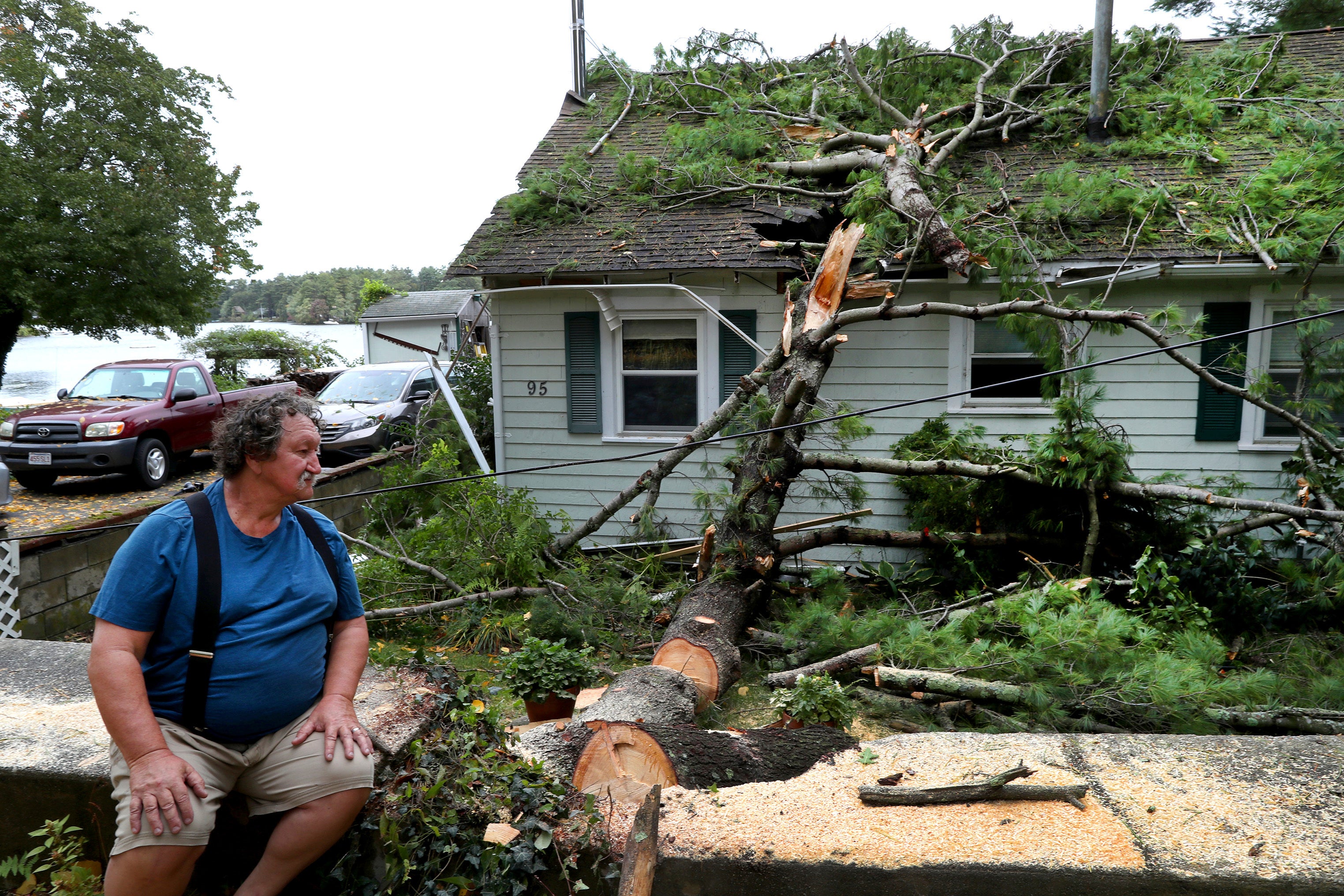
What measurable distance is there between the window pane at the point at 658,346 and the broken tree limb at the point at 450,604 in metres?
3.25

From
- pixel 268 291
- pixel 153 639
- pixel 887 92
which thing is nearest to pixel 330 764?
pixel 153 639

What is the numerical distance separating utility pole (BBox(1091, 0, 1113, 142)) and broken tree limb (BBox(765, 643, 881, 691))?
7218 millimetres

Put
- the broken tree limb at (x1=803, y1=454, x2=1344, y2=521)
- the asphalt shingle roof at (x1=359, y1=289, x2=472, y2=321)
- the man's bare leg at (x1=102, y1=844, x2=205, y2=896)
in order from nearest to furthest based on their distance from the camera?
1. the man's bare leg at (x1=102, y1=844, x2=205, y2=896)
2. the broken tree limb at (x1=803, y1=454, x2=1344, y2=521)
3. the asphalt shingle roof at (x1=359, y1=289, x2=472, y2=321)

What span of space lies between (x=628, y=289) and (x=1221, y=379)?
5772 millimetres

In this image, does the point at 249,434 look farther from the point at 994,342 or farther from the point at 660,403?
the point at 994,342

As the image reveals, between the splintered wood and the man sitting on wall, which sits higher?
the splintered wood

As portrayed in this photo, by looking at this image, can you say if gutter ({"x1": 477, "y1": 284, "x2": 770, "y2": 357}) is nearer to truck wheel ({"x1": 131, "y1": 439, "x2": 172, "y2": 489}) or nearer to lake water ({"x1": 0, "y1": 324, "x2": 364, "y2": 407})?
truck wheel ({"x1": 131, "y1": 439, "x2": 172, "y2": 489})

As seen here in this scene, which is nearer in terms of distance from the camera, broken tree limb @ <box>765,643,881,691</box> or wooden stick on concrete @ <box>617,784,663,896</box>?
wooden stick on concrete @ <box>617,784,663,896</box>

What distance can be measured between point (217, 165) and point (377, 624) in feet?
64.7

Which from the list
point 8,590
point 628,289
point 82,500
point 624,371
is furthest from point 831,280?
point 82,500

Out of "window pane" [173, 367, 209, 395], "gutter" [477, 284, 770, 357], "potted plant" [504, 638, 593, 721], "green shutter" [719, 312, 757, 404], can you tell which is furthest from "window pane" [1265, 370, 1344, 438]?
"window pane" [173, 367, 209, 395]

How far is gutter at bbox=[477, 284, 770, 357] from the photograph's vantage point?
26.7 ft

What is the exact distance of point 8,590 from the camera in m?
7.23

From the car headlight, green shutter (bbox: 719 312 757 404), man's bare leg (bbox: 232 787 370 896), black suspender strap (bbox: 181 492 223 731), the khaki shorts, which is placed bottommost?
man's bare leg (bbox: 232 787 370 896)
